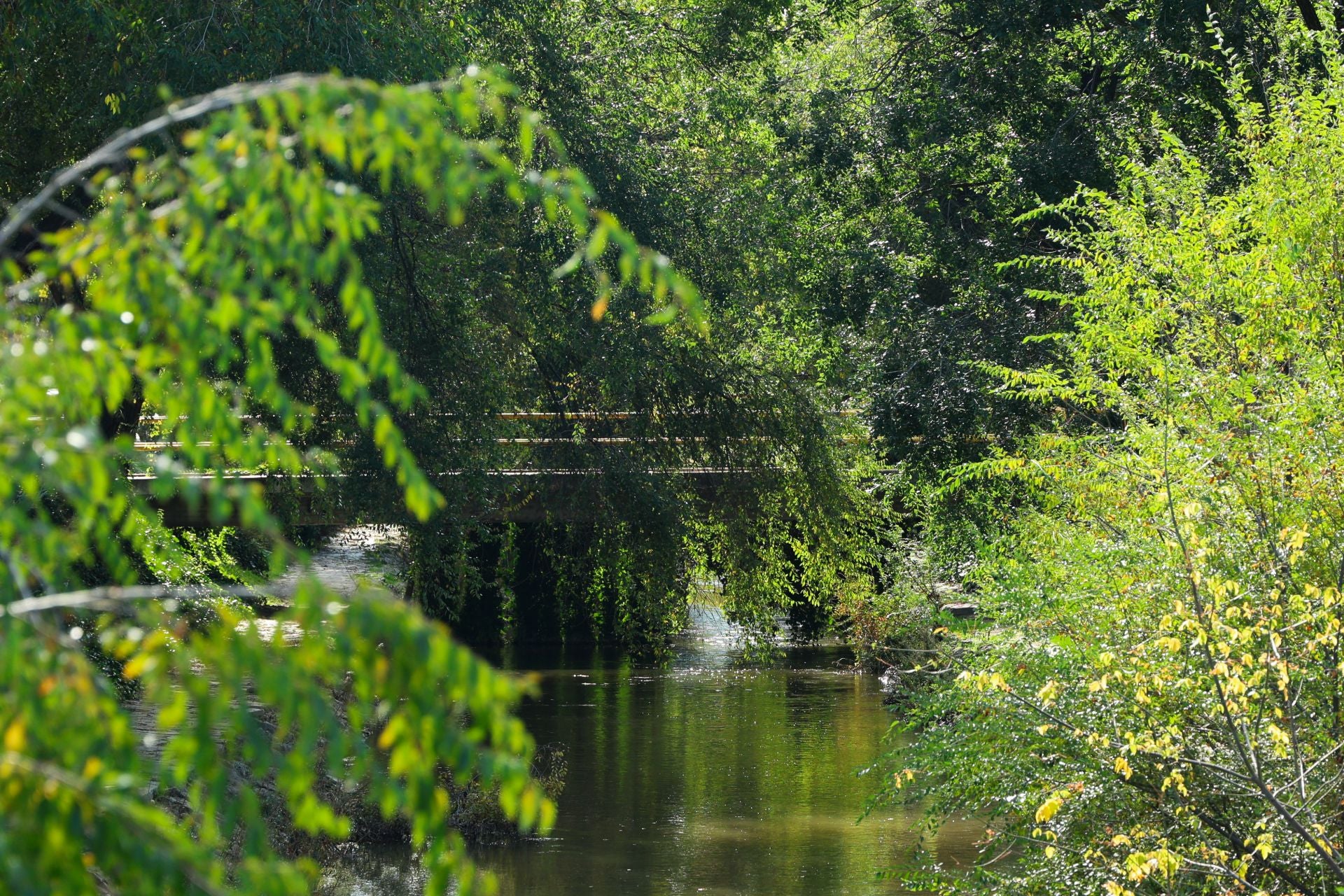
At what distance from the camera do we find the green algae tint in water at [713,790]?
1256cm

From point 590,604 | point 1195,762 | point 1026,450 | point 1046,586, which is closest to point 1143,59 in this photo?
point 1026,450

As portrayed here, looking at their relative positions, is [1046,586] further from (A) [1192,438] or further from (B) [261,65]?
(B) [261,65]

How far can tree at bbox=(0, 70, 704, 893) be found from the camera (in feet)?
7.19

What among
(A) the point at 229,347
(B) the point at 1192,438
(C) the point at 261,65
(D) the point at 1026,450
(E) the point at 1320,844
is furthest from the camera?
(D) the point at 1026,450

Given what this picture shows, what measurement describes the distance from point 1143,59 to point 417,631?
48.5 ft

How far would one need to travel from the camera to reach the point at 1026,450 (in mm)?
12266

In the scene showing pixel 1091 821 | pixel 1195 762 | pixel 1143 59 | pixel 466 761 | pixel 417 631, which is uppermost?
pixel 1143 59

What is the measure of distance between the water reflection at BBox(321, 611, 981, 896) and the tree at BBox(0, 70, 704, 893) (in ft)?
32.9

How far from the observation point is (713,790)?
15500mm

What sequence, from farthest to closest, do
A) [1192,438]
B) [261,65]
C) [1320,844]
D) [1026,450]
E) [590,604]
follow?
[590,604], [1026,450], [261,65], [1192,438], [1320,844]

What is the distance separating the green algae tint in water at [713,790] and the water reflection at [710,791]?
0.02 metres

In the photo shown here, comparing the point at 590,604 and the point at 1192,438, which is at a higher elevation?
the point at 1192,438

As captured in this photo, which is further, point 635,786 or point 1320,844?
point 635,786

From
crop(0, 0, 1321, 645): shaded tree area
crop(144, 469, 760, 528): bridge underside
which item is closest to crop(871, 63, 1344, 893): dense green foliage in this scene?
crop(0, 0, 1321, 645): shaded tree area
